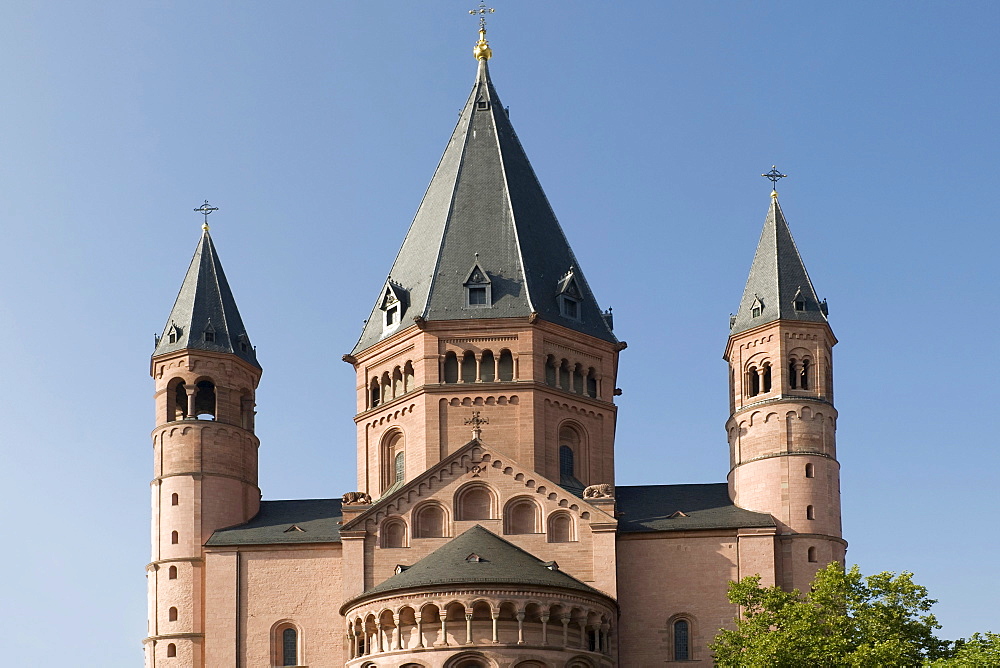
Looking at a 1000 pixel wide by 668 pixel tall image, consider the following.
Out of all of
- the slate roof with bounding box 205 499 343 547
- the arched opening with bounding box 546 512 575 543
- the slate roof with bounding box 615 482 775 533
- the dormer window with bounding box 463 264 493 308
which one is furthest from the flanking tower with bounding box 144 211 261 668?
the slate roof with bounding box 615 482 775 533

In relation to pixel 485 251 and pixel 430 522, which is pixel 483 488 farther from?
pixel 485 251

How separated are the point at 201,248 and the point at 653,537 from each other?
83.9 feet

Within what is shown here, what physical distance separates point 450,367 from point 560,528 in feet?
31.7

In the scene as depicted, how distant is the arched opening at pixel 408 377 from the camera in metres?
86.4

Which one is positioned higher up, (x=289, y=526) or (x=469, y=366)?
(x=469, y=366)

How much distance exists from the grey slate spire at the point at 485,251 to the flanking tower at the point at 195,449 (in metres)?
6.22

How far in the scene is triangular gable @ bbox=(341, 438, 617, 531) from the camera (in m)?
80.0

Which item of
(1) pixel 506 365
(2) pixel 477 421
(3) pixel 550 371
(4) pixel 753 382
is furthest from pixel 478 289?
(4) pixel 753 382

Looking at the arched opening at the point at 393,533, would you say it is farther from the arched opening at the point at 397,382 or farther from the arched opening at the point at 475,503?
the arched opening at the point at 397,382

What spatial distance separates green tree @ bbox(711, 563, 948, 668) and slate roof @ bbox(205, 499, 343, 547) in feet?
61.3

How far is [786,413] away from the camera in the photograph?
8256 cm

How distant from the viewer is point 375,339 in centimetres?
8869

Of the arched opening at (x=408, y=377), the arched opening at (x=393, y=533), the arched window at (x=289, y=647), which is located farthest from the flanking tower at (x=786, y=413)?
the arched window at (x=289, y=647)

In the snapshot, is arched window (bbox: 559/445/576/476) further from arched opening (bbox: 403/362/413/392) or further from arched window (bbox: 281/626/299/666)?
arched window (bbox: 281/626/299/666)
